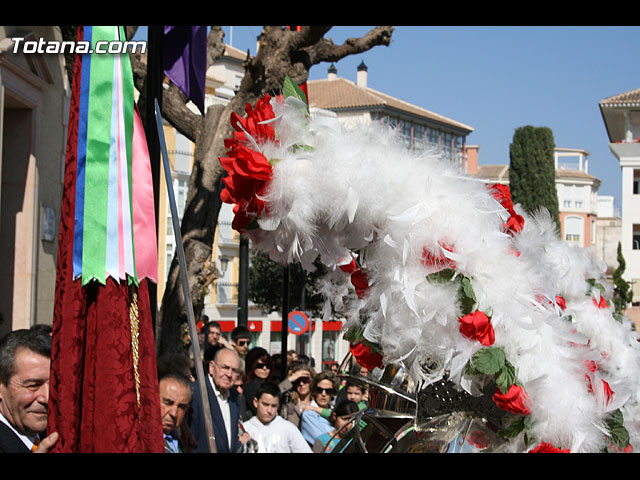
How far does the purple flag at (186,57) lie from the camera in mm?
5090

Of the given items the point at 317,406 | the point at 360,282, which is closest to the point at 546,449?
the point at 360,282

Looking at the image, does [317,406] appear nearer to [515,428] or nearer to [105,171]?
[515,428]

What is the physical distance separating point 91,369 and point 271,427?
314 centimetres

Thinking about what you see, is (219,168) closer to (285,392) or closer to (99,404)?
(285,392)

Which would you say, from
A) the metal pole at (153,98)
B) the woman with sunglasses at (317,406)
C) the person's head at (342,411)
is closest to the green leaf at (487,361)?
the metal pole at (153,98)

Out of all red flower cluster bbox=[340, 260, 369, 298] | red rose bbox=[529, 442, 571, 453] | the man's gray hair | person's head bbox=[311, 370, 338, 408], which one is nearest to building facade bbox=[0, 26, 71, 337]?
person's head bbox=[311, 370, 338, 408]

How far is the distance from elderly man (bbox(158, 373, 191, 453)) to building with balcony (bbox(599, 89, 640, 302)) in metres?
34.6

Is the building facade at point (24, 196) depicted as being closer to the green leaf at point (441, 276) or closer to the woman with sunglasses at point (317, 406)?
the woman with sunglasses at point (317, 406)

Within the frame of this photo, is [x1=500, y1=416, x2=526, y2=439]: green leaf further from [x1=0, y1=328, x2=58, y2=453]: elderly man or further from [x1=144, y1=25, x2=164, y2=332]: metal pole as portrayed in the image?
[x1=0, y1=328, x2=58, y2=453]: elderly man

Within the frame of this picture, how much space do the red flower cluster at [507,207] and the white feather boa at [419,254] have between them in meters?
0.10

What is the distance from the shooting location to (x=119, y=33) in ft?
8.80

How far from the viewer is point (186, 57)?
519 centimetres
